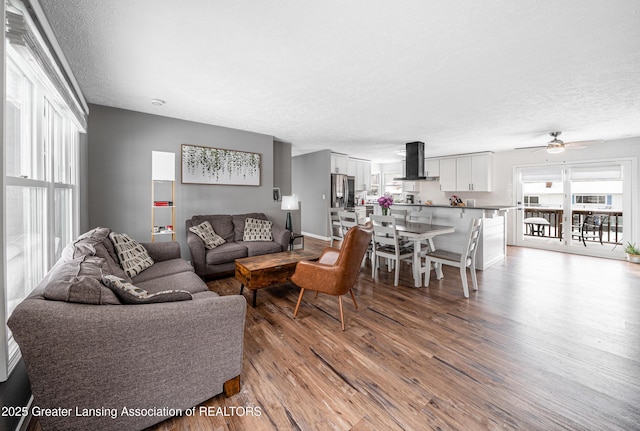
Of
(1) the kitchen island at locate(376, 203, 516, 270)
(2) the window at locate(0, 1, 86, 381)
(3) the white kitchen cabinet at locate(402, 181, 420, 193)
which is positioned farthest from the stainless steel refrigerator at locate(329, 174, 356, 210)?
(2) the window at locate(0, 1, 86, 381)

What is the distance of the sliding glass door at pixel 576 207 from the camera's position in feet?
17.8

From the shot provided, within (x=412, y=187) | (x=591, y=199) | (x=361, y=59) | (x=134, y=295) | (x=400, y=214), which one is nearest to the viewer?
(x=134, y=295)

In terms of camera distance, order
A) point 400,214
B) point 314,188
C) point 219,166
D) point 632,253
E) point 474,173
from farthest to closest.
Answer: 1. point 314,188
2. point 474,173
3. point 400,214
4. point 632,253
5. point 219,166

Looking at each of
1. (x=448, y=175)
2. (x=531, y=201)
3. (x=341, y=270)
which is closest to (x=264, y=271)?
(x=341, y=270)

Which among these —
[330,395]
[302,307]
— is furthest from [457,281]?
[330,395]

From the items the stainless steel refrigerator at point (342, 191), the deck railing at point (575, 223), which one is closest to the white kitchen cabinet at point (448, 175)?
the deck railing at point (575, 223)

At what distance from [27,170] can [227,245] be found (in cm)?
244

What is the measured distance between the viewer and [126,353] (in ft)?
3.97

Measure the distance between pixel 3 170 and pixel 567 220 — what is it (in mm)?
8735

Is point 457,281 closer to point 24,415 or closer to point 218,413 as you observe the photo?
point 218,413

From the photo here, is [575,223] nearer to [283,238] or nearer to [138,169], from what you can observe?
[283,238]

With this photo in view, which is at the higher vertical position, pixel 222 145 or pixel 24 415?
pixel 222 145

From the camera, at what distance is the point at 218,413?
1.48 m

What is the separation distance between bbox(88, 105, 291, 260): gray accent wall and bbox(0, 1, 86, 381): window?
1.23 m
